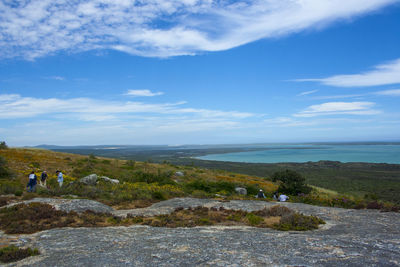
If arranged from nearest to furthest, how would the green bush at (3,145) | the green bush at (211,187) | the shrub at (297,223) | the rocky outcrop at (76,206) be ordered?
1. the shrub at (297,223)
2. the rocky outcrop at (76,206)
3. the green bush at (211,187)
4. the green bush at (3,145)

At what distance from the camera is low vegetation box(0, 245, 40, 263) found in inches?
285

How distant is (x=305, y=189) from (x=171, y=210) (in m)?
16.5

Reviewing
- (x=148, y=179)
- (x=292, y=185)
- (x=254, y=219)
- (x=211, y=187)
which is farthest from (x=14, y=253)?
(x=292, y=185)

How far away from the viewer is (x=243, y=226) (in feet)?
37.3

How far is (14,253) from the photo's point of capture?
7.43 metres

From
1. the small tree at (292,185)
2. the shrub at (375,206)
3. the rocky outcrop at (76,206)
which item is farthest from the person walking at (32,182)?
the shrub at (375,206)

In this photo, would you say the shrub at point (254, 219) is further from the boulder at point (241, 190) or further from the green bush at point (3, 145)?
the green bush at point (3, 145)

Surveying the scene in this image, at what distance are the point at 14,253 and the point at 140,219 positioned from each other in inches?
212

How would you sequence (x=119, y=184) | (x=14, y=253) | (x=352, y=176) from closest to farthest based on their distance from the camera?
(x=14, y=253) → (x=119, y=184) → (x=352, y=176)

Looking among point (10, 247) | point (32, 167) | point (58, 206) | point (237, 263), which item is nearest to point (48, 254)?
point (10, 247)

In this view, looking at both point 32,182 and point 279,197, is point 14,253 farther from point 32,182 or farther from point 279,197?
point 279,197

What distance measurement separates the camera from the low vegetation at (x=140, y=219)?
10.7 m

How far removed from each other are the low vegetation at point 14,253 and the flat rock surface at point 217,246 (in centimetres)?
29

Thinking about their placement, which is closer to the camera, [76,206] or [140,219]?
[140,219]
